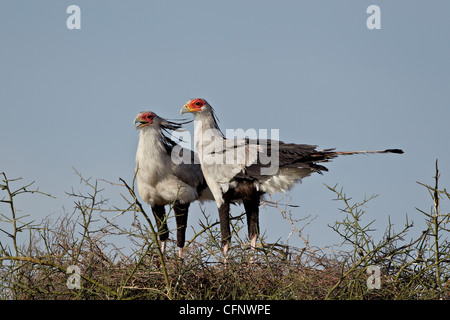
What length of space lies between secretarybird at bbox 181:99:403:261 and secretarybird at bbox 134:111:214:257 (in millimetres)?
800

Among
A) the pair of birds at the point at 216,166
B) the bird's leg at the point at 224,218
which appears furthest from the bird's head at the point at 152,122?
the bird's leg at the point at 224,218

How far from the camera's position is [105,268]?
5191mm

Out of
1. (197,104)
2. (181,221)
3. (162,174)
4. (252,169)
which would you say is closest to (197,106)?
(197,104)

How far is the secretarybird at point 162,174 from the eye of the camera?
26.5ft

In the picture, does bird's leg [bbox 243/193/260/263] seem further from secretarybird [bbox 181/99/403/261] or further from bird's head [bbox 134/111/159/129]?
bird's head [bbox 134/111/159/129]

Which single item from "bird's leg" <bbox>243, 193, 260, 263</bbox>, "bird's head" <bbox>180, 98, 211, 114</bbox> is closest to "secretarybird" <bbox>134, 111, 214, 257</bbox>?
"bird's head" <bbox>180, 98, 211, 114</bbox>

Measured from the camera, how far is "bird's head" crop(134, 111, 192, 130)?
8.23 m

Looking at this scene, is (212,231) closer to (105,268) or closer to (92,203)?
(105,268)

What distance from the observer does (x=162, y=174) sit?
26.6ft

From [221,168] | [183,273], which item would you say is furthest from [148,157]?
[183,273]

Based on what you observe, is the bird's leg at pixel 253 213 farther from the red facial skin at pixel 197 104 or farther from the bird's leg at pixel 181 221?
the red facial skin at pixel 197 104

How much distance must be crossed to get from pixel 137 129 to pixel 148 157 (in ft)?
1.48

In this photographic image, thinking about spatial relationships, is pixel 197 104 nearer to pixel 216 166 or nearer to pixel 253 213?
pixel 216 166
